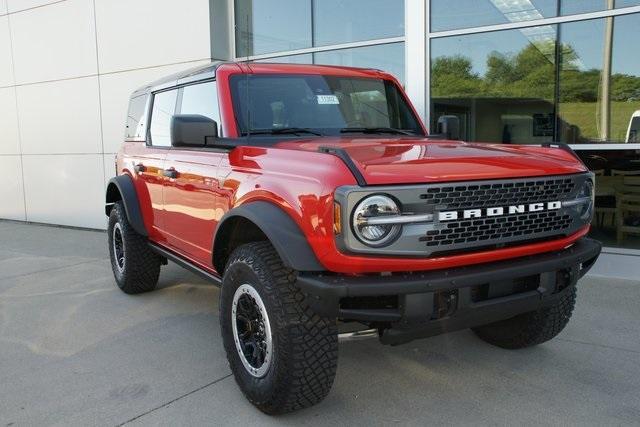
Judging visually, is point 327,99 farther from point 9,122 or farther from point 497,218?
point 9,122

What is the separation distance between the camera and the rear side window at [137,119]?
17.0ft

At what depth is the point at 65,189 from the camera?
1043cm

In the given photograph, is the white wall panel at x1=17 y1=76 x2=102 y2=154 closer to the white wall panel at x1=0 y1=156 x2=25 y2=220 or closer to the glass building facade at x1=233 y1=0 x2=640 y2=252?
the white wall panel at x1=0 y1=156 x2=25 y2=220

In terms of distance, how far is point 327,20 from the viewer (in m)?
7.97

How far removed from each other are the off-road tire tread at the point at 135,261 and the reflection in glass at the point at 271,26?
164 inches

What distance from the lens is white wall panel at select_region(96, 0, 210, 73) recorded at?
845 cm

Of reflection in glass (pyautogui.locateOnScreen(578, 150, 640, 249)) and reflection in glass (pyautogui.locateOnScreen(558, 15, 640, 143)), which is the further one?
reflection in glass (pyautogui.locateOnScreen(578, 150, 640, 249))


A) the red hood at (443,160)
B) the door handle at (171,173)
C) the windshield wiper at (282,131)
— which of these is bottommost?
the door handle at (171,173)

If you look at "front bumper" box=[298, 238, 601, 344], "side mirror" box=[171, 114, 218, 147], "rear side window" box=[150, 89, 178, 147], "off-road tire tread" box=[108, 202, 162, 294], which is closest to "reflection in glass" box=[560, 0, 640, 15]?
"front bumper" box=[298, 238, 601, 344]


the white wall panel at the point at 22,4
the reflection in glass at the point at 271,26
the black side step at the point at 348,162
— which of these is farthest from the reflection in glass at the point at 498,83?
the white wall panel at the point at 22,4

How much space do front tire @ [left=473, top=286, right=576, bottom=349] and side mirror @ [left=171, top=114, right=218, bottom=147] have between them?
2.24m

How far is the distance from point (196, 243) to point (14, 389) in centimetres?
139

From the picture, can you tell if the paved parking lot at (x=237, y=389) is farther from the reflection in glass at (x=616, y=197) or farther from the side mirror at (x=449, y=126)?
the side mirror at (x=449, y=126)

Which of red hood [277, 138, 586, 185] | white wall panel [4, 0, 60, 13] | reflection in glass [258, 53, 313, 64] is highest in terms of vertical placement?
white wall panel [4, 0, 60, 13]
